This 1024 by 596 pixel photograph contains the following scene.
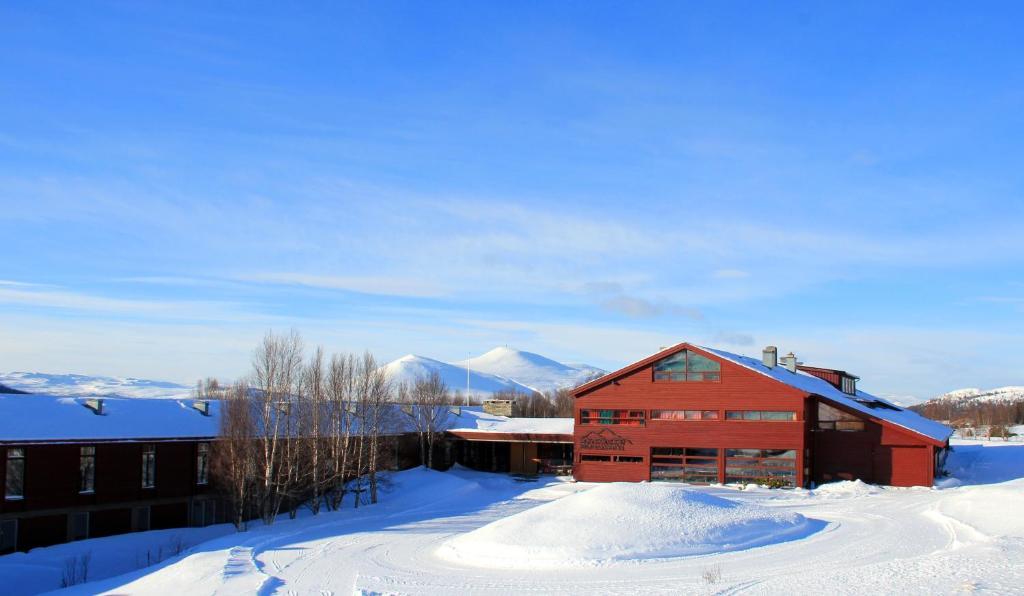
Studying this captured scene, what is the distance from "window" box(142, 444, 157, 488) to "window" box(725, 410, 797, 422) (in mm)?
24597

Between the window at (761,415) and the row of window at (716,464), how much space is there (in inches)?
56.5

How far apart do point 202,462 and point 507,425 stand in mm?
19095

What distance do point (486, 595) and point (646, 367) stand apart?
81.8 ft

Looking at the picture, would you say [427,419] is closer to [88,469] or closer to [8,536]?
[88,469]

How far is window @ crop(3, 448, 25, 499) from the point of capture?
1134 inches

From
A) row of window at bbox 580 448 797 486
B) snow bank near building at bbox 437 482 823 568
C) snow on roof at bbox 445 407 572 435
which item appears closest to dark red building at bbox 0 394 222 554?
snow bank near building at bbox 437 482 823 568

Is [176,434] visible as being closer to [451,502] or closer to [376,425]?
[376,425]

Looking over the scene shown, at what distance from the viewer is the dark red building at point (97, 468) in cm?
2928

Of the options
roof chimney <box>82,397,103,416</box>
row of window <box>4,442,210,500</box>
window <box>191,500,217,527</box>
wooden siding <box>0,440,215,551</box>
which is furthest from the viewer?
window <box>191,500,217,527</box>

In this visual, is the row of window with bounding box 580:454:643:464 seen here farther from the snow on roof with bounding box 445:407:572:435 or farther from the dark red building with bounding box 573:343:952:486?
the snow on roof with bounding box 445:407:572:435

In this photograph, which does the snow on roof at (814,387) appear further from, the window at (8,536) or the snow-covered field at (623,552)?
the window at (8,536)

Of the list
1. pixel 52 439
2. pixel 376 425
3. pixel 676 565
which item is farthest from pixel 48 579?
pixel 676 565

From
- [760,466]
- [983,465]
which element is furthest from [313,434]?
[983,465]

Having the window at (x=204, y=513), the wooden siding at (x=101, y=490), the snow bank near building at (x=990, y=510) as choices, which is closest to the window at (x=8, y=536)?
the wooden siding at (x=101, y=490)
